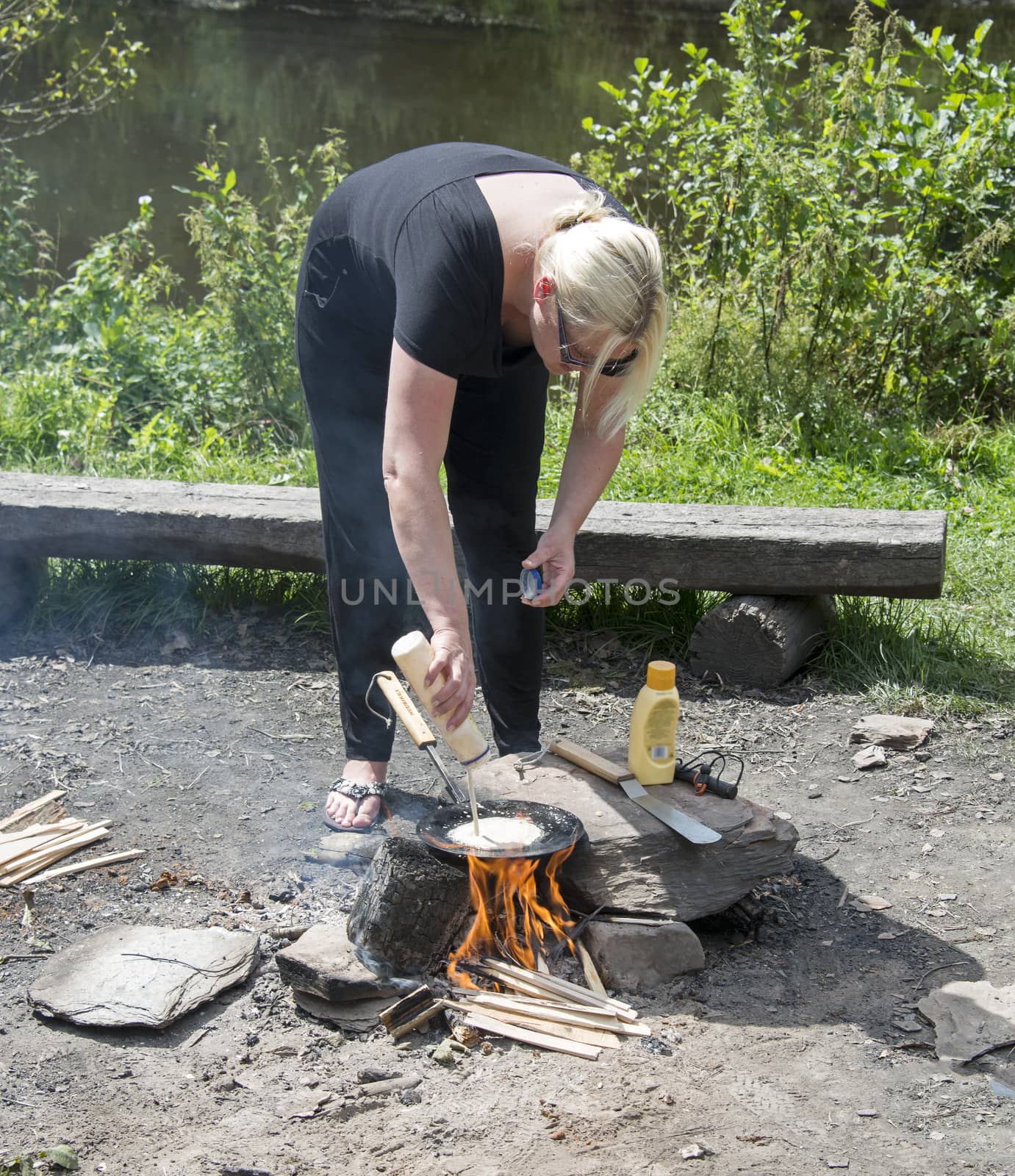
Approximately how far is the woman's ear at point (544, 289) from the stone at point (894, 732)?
2.03 meters

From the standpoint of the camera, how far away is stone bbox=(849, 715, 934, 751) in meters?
3.64

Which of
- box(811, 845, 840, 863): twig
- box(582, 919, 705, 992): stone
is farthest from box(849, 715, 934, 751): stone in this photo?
box(582, 919, 705, 992): stone

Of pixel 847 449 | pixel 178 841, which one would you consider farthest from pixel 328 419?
pixel 847 449

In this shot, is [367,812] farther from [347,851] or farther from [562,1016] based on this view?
[562,1016]

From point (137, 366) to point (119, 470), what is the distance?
40.2 inches

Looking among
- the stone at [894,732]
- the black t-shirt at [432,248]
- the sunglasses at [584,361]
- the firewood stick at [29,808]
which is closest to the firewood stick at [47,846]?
the firewood stick at [29,808]

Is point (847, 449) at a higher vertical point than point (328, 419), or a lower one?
lower

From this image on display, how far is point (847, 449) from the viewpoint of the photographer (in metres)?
5.32

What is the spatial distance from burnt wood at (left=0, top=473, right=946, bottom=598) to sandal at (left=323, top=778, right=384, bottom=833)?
111cm

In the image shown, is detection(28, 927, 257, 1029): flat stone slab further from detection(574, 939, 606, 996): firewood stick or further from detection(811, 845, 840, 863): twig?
detection(811, 845, 840, 863): twig

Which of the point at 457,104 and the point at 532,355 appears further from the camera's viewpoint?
the point at 457,104

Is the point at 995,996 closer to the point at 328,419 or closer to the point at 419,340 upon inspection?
the point at 419,340

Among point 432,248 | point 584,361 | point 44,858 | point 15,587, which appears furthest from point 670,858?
point 15,587

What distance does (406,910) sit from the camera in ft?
8.30
